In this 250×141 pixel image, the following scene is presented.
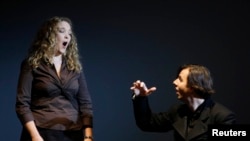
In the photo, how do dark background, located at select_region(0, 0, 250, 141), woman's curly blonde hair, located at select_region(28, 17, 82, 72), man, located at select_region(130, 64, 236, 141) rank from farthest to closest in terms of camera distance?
dark background, located at select_region(0, 0, 250, 141) → woman's curly blonde hair, located at select_region(28, 17, 82, 72) → man, located at select_region(130, 64, 236, 141)

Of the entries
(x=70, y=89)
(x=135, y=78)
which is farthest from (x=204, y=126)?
(x=135, y=78)

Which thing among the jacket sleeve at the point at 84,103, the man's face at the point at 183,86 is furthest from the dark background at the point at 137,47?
the man's face at the point at 183,86

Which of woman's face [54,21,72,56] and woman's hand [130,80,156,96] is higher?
woman's face [54,21,72,56]

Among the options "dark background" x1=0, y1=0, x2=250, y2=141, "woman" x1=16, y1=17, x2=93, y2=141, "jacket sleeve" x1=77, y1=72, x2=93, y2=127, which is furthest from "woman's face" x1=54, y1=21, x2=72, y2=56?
"dark background" x1=0, y1=0, x2=250, y2=141

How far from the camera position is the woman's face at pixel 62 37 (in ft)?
5.38

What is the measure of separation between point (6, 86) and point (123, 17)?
811 millimetres

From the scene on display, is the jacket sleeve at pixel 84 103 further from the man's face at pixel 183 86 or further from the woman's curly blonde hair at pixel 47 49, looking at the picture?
the man's face at pixel 183 86

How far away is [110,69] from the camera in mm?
2312

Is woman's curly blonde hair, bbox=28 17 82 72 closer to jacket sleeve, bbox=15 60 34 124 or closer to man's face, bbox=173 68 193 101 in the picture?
jacket sleeve, bbox=15 60 34 124

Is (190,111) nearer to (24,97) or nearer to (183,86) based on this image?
(183,86)

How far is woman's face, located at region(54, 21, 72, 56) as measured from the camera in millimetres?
Result: 1641

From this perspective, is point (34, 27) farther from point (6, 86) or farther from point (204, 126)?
point (204, 126)

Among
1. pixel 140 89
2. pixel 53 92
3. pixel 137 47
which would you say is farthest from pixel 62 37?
pixel 137 47

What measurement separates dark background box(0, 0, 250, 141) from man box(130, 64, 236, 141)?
2.27 feet
